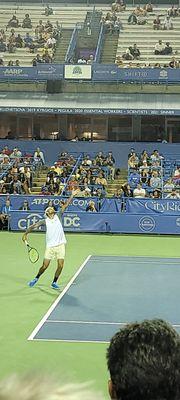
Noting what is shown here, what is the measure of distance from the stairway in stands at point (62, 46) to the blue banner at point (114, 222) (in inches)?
652

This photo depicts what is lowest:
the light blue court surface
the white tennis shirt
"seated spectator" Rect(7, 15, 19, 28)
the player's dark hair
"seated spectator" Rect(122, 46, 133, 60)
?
the light blue court surface

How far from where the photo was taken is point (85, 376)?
27.4 feet

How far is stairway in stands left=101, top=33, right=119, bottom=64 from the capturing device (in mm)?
39625

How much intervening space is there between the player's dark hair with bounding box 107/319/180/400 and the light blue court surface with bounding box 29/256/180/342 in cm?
829

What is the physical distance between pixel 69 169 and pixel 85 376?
Result: 2263 cm

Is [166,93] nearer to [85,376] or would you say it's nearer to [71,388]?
[85,376]

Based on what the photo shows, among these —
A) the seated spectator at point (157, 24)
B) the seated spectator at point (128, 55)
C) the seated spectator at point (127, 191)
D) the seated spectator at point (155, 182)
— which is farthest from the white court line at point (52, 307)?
the seated spectator at point (157, 24)

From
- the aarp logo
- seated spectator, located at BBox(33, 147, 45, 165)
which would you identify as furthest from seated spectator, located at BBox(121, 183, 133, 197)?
seated spectator, located at BBox(33, 147, 45, 165)

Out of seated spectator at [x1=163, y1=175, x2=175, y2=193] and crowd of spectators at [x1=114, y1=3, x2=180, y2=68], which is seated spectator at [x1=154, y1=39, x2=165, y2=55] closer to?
crowd of spectators at [x1=114, y1=3, x2=180, y2=68]

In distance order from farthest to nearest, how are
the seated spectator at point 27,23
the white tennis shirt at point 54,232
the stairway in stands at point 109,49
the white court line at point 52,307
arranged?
the seated spectator at point 27,23
the stairway in stands at point 109,49
the white tennis shirt at point 54,232
the white court line at point 52,307

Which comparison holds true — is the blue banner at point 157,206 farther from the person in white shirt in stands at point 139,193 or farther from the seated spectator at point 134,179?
the seated spectator at point 134,179

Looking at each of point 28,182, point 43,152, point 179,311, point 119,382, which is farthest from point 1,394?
point 43,152

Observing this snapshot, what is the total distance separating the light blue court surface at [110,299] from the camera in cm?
1091

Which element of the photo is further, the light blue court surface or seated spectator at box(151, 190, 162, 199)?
seated spectator at box(151, 190, 162, 199)
